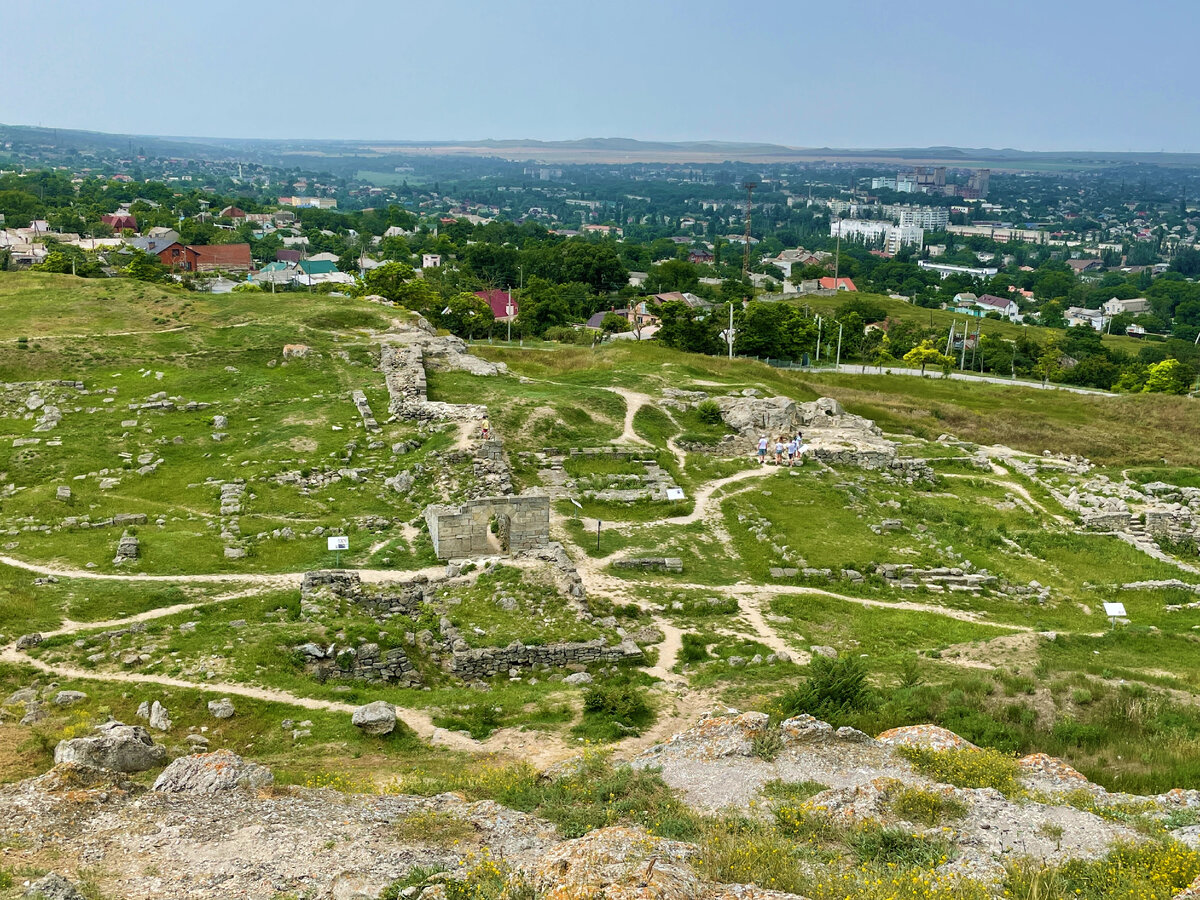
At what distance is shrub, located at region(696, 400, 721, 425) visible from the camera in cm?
4603

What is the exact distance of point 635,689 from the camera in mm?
22359

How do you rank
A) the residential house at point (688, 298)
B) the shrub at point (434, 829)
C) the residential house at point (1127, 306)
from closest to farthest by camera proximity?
the shrub at point (434, 829) → the residential house at point (688, 298) → the residential house at point (1127, 306)

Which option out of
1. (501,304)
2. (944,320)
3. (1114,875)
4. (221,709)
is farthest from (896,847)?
(944,320)

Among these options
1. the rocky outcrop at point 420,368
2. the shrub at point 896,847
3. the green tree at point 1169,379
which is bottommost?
the green tree at point 1169,379

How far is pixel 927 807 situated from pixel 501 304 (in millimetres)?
93304

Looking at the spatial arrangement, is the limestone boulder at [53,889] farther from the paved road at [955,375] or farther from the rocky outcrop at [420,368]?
the paved road at [955,375]

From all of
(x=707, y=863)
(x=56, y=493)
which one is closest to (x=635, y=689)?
(x=707, y=863)

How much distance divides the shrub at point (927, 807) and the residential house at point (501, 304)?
7508 centimetres

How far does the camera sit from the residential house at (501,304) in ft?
299

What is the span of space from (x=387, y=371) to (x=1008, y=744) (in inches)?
1342

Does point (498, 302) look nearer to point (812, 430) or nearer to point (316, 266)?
point (316, 266)

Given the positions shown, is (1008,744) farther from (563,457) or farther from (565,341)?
(565,341)

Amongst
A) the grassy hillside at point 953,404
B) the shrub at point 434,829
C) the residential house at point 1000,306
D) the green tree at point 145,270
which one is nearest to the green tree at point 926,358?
the grassy hillside at point 953,404

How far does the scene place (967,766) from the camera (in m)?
16.0
